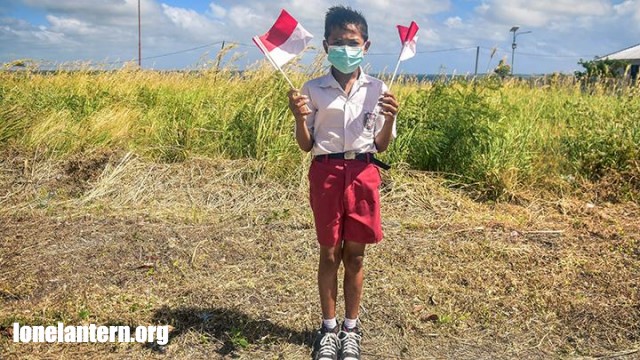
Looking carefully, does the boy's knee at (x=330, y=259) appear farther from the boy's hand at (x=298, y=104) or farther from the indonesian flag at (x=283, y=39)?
the indonesian flag at (x=283, y=39)

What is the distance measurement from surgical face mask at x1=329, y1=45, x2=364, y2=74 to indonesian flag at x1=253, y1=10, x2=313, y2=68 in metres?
0.20

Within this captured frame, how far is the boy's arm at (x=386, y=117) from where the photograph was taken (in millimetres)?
2486

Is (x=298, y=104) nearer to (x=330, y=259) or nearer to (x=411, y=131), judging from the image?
(x=330, y=259)

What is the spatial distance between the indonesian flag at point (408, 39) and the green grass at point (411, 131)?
270cm

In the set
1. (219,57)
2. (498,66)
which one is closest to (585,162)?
(498,66)

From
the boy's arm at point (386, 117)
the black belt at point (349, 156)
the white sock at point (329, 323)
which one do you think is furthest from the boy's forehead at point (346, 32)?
the white sock at point (329, 323)

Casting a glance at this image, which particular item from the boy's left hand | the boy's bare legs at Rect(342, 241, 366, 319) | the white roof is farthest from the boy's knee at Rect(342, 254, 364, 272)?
the white roof

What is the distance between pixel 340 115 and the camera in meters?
2.55

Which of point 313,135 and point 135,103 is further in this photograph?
point 135,103

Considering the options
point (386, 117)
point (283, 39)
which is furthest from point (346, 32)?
point (386, 117)

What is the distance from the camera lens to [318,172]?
259 cm

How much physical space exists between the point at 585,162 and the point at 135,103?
18.6ft

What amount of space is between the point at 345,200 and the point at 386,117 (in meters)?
0.42

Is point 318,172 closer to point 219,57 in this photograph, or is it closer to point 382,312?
point 382,312
